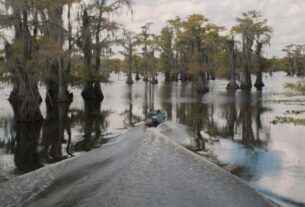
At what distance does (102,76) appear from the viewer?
145ft

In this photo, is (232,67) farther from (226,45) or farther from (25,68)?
(25,68)

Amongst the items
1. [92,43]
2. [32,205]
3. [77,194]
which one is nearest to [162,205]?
[77,194]

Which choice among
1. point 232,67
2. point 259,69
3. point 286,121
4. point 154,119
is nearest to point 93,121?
point 154,119

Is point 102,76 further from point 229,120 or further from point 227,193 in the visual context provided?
point 227,193

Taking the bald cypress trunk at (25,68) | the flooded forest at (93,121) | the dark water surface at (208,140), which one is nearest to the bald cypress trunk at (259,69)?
the flooded forest at (93,121)

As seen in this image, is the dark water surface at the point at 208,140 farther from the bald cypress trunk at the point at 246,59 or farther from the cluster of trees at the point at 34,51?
the bald cypress trunk at the point at 246,59

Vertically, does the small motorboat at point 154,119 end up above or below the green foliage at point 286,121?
above

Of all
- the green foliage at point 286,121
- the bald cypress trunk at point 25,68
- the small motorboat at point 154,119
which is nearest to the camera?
the small motorboat at point 154,119

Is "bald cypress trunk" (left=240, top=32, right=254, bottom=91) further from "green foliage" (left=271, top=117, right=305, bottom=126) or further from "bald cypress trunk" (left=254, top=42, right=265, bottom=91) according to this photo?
"green foliage" (left=271, top=117, right=305, bottom=126)

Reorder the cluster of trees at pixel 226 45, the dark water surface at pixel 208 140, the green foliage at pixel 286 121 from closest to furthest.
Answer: the dark water surface at pixel 208 140 → the green foliage at pixel 286 121 → the cluster of trees at pixel 226 45

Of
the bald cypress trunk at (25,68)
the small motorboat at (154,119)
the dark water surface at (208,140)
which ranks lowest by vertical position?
the dark water surface at (208,140)

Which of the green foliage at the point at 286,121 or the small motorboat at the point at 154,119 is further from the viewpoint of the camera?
the green foliage at the point at 286,121

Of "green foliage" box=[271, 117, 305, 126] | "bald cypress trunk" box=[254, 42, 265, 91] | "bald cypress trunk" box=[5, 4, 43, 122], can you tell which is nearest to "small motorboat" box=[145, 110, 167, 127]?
"bald cypress trunk" box=[5, 4, 43, 122]

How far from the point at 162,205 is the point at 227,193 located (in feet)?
7.28
